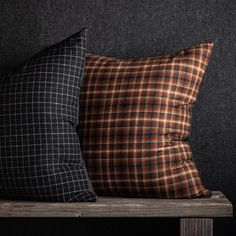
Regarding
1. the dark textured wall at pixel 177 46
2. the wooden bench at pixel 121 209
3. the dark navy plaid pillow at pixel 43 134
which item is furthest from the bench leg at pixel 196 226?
the dark textured wall at pixel 177 46

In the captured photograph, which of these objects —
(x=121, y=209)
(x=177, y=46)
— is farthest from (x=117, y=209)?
(x=177, y=46)

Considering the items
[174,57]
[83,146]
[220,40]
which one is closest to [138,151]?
[83,146]

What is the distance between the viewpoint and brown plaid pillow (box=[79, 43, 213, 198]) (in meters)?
1.37

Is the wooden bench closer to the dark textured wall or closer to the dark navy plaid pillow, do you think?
the dark navy plaid pillow

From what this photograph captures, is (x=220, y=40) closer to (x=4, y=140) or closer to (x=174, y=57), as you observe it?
(x=174, y=57)

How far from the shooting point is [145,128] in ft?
4.56

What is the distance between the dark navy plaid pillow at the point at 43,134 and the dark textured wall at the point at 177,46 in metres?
0.42

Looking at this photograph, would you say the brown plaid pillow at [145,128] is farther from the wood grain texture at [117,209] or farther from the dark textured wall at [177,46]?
the dark textured wall at [177,46]

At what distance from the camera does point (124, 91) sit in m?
1.43

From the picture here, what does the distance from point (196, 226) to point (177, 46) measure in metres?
0.67

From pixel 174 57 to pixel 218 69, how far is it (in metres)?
0.34

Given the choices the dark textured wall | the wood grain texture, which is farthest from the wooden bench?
the dark textured wall

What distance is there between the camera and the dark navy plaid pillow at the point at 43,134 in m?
1.32

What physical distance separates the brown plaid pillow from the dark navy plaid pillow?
76mm
